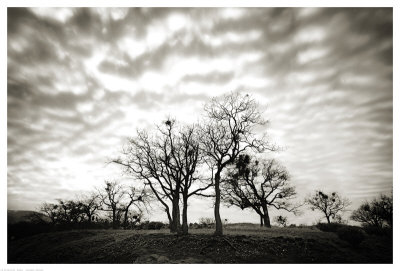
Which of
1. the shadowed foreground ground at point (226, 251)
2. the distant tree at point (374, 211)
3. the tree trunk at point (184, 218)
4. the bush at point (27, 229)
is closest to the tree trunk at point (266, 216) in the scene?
the shadowed foreground ground at point (226, 251)

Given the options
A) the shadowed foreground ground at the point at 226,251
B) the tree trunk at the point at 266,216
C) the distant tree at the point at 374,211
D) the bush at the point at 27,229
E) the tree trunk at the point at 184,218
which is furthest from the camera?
the distant tree at the point at 374,211

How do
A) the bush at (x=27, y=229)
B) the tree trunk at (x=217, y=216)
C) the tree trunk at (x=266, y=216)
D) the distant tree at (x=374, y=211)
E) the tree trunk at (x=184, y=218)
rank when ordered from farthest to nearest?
the distant tree at (x=374, y=211) → the tree trunk at (x=266, y=216) → the bush at (x=27, y=229) → the tree trunk at (x=184, y=218) → the tree trunk at (x=217, y=216)

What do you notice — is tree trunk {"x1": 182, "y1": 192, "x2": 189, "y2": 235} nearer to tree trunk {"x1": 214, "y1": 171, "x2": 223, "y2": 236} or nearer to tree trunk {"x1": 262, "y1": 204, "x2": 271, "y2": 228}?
tree trunk {"x1": 214, "y1": 171, "x2": 223, "y2": 236}

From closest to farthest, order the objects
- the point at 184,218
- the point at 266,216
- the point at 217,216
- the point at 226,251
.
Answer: the point at 226,251
the point at 217,216
the point at 184,218
the point at 266,216

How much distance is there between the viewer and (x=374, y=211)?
43438 millimetres

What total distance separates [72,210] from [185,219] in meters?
35.4

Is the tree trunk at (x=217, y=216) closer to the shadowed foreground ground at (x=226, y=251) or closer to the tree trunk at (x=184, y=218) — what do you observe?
the shadowed foreground ground at (x=226, y=251)

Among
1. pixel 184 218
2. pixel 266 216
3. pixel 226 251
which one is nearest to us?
pixel 226 251

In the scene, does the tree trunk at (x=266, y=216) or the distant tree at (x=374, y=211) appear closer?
the tree trunk at (x=266, y=216)

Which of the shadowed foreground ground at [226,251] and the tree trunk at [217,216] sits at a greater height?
the tree trunk at [217,216]

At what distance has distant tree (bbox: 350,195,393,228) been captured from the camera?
41.2 metres

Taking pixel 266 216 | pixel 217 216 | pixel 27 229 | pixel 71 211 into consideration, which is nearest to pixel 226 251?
pixel 217 216

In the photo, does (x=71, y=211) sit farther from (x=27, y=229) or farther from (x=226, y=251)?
(x=226, y=251)

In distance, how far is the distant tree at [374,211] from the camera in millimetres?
41231
